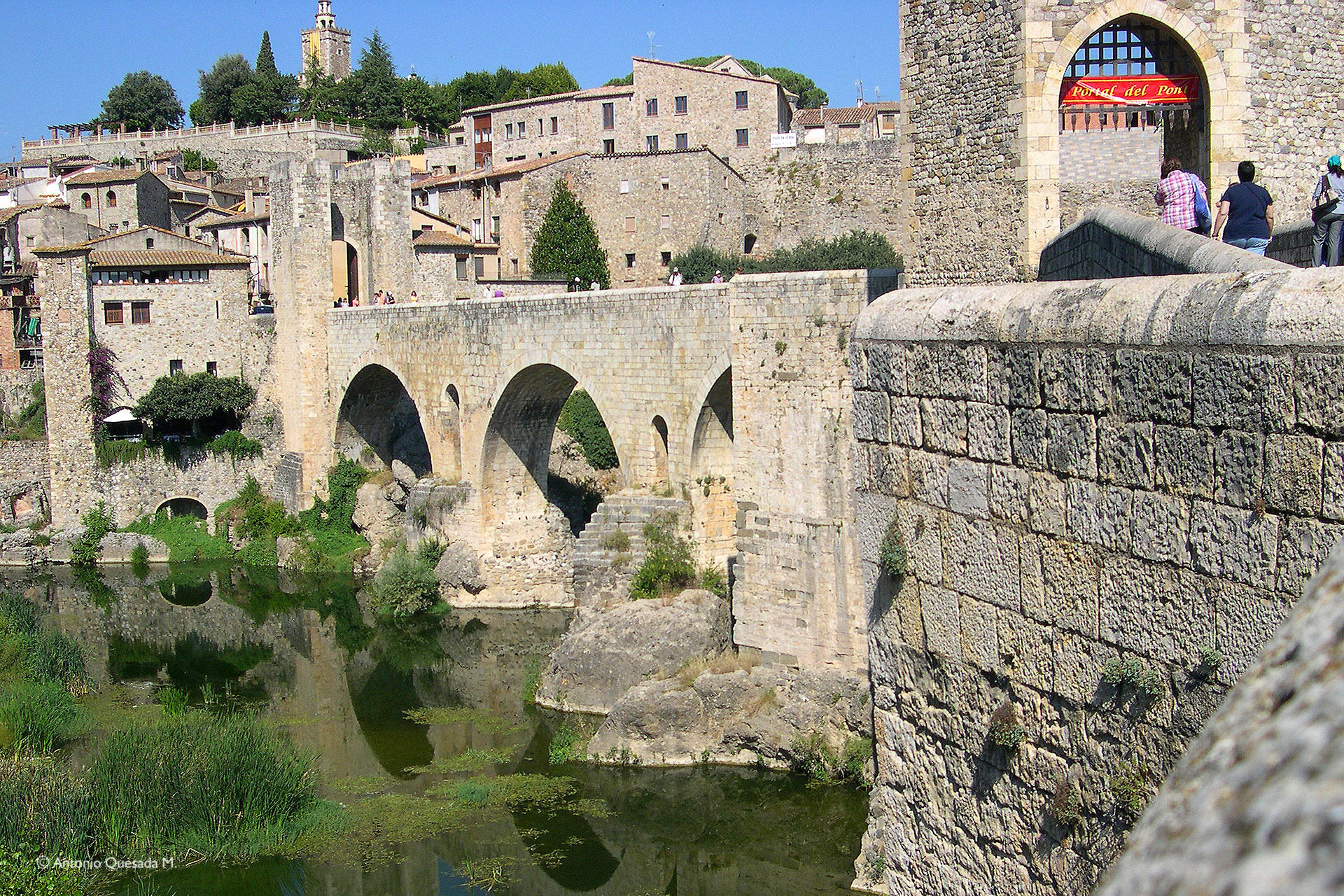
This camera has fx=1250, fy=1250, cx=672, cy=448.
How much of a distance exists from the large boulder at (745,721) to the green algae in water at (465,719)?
1.89 meters

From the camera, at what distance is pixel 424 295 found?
3123cm

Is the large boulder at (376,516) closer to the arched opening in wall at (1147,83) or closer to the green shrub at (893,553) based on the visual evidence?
the arched opening in wall at (1147,83)

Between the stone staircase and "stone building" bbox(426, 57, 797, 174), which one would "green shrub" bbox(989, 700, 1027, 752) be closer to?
the stone staircase

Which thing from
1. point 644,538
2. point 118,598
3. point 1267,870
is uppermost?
point 1267,870

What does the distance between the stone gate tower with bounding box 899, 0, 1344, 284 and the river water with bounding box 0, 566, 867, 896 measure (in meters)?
6.37

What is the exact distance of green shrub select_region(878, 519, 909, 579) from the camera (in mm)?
4391

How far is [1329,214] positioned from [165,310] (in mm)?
27586

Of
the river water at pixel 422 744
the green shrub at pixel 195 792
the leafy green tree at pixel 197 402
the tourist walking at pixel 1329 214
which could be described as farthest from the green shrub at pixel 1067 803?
the leafy green tree at pixel 197 402

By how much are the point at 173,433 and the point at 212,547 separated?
10.4 feet

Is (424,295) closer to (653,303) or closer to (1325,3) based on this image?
(653,303)

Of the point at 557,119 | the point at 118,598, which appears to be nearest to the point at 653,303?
the point at 118,598

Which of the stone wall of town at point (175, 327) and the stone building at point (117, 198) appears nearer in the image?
the stone wall of town at point (175, 327)

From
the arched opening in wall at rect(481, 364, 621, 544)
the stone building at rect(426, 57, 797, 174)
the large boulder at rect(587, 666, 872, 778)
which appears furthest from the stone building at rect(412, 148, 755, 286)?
the large boulder at rect(587, 666, 872, 778)

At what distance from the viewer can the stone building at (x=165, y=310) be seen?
1144 inches
